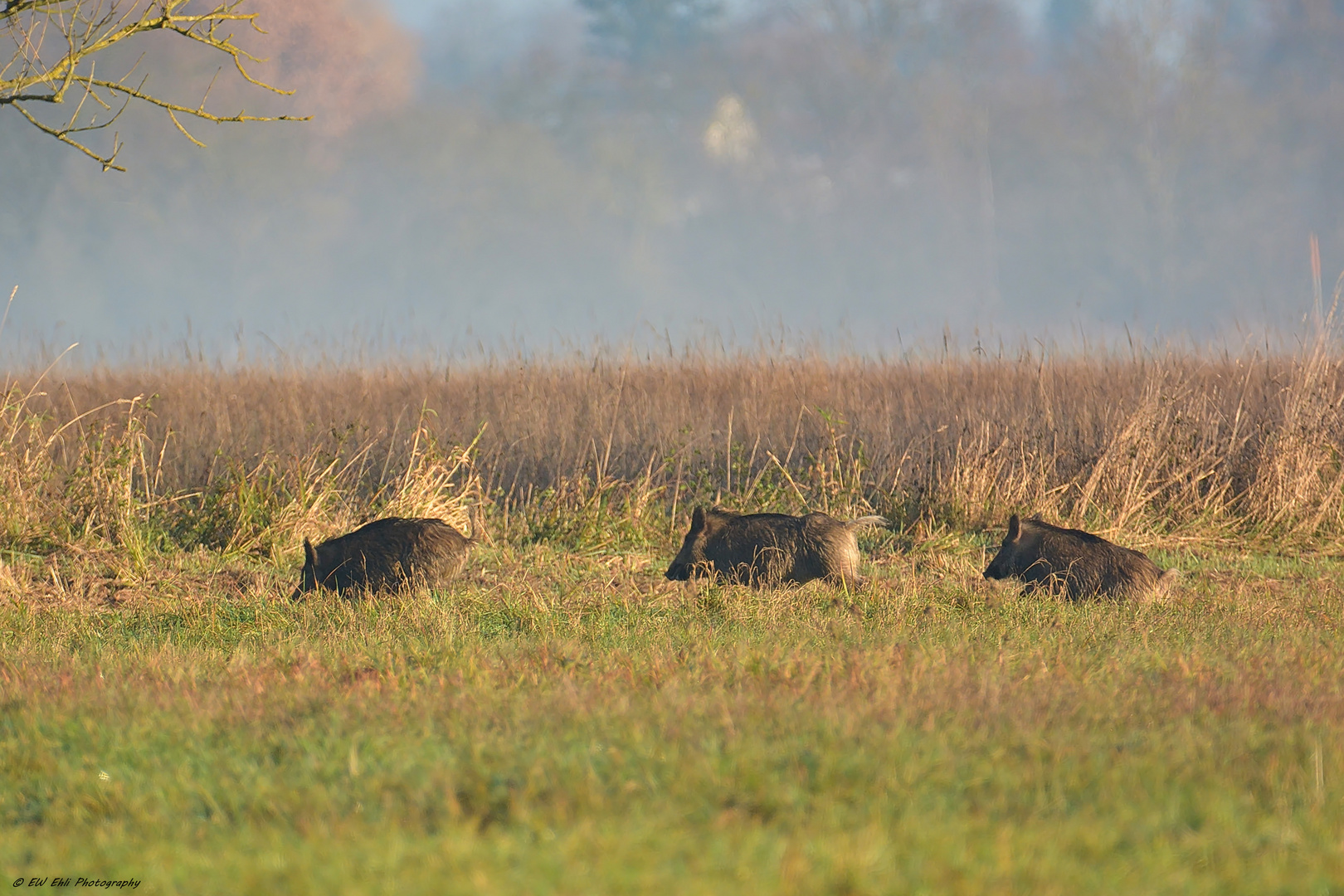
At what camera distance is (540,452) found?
39.0ft

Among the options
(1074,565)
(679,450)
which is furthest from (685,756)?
(679,450)

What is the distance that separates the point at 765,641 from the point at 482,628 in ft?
4.97

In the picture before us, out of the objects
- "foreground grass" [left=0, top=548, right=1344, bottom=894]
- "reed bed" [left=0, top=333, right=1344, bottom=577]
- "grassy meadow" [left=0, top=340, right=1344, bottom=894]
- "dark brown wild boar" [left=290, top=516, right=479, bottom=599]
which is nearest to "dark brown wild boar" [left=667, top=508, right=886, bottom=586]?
"grassy meadow" [left=0, top=340, right=1344, bottom=894]

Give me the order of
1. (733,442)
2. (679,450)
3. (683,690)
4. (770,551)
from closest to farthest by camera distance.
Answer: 1. (683,690)
2. (770,551)
3. (679,450)
4. (733,442)

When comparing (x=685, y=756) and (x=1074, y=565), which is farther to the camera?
(x=1074, y=565)

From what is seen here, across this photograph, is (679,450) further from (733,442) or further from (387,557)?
(387,557)

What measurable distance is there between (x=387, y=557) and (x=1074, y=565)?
379 centimetres

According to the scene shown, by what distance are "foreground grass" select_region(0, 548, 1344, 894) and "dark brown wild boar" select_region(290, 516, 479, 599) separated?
2.12ft

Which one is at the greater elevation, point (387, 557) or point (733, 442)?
point (733, 442)

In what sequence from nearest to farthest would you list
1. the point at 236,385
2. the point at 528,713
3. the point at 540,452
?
the point at 528,713
the point at 540,452
the point at 236,385

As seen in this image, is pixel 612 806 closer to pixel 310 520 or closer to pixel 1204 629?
pixel 1204 629

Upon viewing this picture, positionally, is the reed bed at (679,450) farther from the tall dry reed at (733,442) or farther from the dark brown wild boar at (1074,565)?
the dark brown wild boar at (1074,565)

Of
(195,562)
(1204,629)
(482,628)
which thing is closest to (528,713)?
(482,628)

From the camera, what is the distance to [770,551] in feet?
21.0
